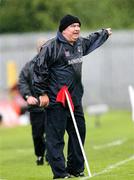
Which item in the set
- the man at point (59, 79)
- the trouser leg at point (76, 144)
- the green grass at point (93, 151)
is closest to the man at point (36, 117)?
the green grass at point (93, 151)

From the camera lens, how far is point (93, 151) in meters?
22.1

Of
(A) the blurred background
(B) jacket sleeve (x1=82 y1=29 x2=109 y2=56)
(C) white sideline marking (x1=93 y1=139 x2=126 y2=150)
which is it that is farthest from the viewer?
(A) the blurred background

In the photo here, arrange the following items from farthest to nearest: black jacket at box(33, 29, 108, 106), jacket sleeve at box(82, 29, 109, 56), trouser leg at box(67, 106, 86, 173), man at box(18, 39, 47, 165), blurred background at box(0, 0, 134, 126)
Answer: blurred background at box(0, 0, 134, 126)
man at box(18, 39, 47, 165)
jacket sleeve at box(82, 29, 109, 56)
trouser leg at box(67, 106, 86, 173)
black jacket at box(33, 29, 108, 106)

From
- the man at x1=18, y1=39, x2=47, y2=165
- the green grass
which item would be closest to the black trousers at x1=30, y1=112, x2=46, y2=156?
the man at x1=18, y1=39, x2=47, y2=165

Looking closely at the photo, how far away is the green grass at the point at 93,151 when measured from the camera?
53.2ft

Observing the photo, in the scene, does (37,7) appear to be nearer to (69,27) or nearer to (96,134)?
(96,134)

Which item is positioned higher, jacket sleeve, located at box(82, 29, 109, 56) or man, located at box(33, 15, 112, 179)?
jacket sleeve, located at box(82, 29, 109, 56)

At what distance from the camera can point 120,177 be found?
48.0ft

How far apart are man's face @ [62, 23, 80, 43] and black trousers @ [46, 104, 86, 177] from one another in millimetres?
1043

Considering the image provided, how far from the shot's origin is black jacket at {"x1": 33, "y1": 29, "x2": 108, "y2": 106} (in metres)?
14.7

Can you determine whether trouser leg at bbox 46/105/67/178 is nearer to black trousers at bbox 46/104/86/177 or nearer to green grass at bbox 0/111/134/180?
black trousers at bbox 46/104/86/177

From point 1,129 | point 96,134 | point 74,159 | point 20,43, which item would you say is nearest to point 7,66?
point 20,43

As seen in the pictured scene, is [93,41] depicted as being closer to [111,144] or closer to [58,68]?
[58,68]

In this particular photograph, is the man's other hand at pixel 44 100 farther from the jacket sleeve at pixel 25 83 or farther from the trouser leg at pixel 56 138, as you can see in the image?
→ the jacket sleeve at pixel 25 83
